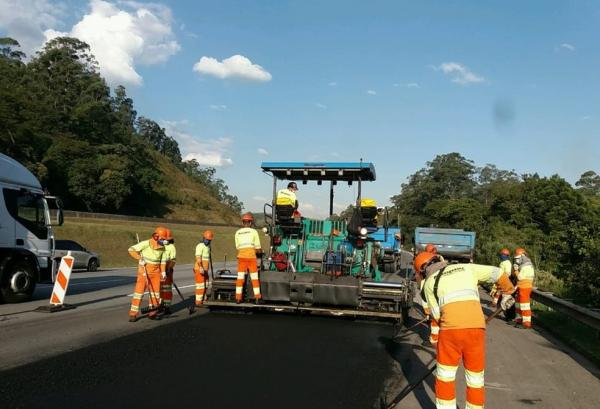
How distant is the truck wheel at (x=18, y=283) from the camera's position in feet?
36.4

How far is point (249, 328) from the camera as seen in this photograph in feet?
29.6

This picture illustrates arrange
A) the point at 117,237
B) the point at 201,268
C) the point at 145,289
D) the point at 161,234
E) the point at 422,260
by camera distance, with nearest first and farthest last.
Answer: the point at 422,260 → the point at 145,289 → the point at 161,234 → the point at 201,268 → the point at 117,237

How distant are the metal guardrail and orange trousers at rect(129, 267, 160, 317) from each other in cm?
755

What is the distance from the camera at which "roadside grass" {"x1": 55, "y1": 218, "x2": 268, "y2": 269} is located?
33431mm

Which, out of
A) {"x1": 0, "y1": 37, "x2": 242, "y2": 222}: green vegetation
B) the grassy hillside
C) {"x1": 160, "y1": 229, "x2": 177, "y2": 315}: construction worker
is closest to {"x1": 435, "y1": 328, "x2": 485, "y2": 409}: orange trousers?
{"x1": 160, "y1": 229, "x2": 177, "y2": 315}: construction worker

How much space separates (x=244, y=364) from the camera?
6.54m

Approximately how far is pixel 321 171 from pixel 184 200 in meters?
82.4

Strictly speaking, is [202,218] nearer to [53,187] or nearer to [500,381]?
[53,187]

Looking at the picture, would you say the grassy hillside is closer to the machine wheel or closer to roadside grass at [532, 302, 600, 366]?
the machine wheel

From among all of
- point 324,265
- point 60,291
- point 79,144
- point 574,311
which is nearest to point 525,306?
point 574,311

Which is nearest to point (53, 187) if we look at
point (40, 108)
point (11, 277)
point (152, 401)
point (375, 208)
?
point (40, 108)

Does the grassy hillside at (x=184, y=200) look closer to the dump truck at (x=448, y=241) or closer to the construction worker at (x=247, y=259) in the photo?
the dump truck at (x=448, y=241)

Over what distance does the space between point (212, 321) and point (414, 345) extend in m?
3.64

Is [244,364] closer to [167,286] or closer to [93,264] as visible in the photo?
[167,286]
